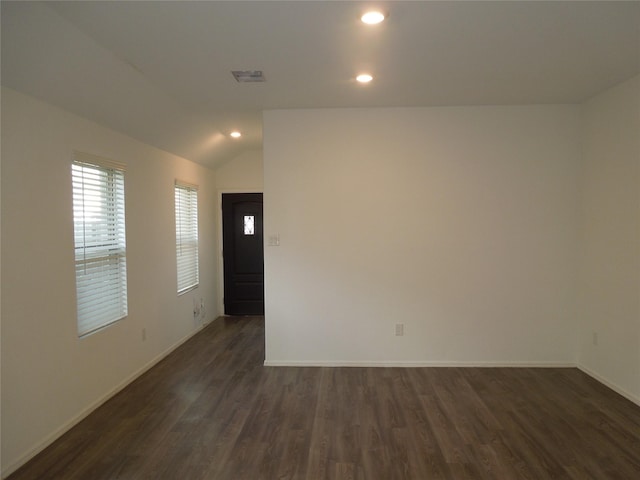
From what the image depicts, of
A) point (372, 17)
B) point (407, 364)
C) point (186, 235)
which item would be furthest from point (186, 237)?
point (372, 17)

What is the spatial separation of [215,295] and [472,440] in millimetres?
4520

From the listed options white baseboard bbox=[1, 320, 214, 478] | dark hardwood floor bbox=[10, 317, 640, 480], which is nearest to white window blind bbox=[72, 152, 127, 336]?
white baseboard bbox=[1, 320, 214, 478]

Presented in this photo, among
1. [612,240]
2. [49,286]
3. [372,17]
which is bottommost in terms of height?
[49,286]

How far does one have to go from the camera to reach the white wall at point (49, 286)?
235 centimetres

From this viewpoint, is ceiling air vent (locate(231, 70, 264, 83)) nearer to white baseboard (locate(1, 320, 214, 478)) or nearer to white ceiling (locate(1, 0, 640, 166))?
white ceiling (locate(1, 0, 640, 166))

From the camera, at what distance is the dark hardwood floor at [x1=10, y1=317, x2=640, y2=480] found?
2381mm

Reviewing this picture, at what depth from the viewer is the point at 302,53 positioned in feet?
8.71

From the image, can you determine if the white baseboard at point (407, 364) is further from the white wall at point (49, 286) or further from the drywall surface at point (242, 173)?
the drywall surface at point (242, 173)

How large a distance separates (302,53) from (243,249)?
4.04 meters

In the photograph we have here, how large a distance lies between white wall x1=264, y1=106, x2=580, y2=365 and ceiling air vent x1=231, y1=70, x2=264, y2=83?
0.89 metres

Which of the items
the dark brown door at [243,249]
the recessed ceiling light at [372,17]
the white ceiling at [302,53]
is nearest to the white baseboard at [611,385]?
the white ceiling at [302,53]

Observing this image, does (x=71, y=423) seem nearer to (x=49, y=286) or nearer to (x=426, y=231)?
(x=49, y=286)

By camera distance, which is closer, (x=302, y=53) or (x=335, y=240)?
(x=302, y=53)

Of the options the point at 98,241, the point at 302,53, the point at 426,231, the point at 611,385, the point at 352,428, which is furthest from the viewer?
the point at 426,231
